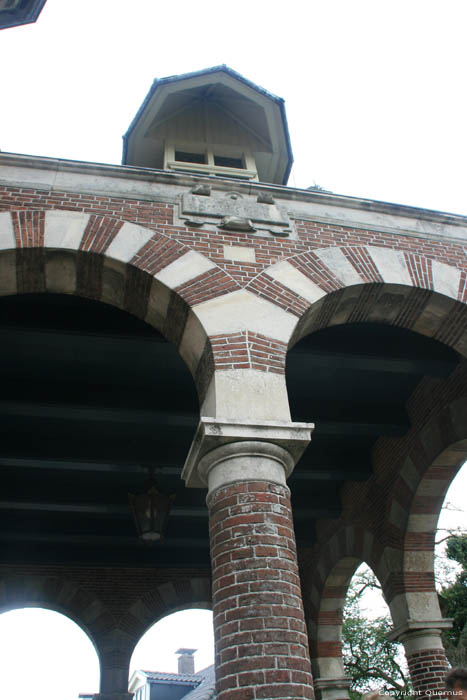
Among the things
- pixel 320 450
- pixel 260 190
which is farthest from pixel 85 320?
pixel 320 450

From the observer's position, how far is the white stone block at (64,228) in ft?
17.8

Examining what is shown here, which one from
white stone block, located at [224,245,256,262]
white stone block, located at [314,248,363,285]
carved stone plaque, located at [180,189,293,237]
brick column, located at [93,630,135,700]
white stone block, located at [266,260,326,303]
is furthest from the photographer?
brick column, located at [93,630,135,700]

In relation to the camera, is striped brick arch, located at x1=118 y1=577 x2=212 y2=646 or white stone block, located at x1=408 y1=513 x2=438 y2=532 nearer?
white stone block, located at x1=408 y1=513 x2=438 y2=532

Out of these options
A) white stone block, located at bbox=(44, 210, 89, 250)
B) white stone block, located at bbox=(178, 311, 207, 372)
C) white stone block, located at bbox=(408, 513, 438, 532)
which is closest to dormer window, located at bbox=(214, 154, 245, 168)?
white stone block, located at bbox=(44, 210, 89, 250)

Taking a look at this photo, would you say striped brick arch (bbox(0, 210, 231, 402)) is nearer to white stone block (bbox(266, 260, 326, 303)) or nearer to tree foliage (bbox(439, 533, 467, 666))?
white stone block (bbox(266, 260, 326, 303))

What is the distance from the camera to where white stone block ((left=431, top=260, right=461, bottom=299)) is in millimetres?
6195

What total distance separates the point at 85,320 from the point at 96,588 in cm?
662

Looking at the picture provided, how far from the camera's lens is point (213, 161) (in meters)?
9.41

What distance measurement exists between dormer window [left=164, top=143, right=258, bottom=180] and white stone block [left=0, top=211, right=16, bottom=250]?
159 inches

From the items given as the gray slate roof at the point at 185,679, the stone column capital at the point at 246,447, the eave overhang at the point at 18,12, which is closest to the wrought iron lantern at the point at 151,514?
the stone column capital at the point at 246,447

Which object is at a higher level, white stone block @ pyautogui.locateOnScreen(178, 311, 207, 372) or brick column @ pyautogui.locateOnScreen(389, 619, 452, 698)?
white stone block @ pyautogui.locateOnScreen(178, 311, 207, 372)

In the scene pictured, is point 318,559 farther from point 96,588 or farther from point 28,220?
point 28,220

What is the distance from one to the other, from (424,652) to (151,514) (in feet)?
14.1

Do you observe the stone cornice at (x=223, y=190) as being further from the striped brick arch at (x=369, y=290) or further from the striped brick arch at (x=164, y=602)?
the striped brick arch at (x=164, y=602)
